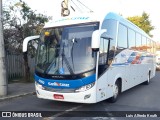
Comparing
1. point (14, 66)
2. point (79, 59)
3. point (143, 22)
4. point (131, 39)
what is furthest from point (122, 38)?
point (143, 22)

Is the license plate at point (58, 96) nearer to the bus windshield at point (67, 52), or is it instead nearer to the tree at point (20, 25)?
the bus windshield at point (67, 52)

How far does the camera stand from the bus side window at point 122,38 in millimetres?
9789

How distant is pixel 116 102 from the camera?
9.87 meters

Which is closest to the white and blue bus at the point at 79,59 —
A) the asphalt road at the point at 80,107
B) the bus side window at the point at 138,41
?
the asphalt road at the point at 80,107

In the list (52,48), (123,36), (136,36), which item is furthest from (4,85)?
(136,36)

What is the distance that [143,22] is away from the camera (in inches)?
2111

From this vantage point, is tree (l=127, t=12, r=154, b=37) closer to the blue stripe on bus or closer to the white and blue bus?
the white and blue bus

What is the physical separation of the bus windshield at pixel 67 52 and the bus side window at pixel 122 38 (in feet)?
6.65

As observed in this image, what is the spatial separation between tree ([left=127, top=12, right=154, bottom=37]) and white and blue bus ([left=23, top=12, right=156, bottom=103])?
45331 millimetres

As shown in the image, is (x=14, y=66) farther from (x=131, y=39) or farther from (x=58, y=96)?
(x=58, y=96)

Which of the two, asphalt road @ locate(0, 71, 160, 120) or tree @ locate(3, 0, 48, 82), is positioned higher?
tree @ locate(3, 0, 48, 82)

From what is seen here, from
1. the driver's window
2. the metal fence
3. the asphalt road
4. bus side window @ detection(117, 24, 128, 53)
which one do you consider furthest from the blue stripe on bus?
the metal fence

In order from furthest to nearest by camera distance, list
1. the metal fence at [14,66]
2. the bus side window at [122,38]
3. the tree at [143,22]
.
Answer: the tree at [143,22], the metal fence at [14,66], the bus side window at [122,38]

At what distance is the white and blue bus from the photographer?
7734mm
